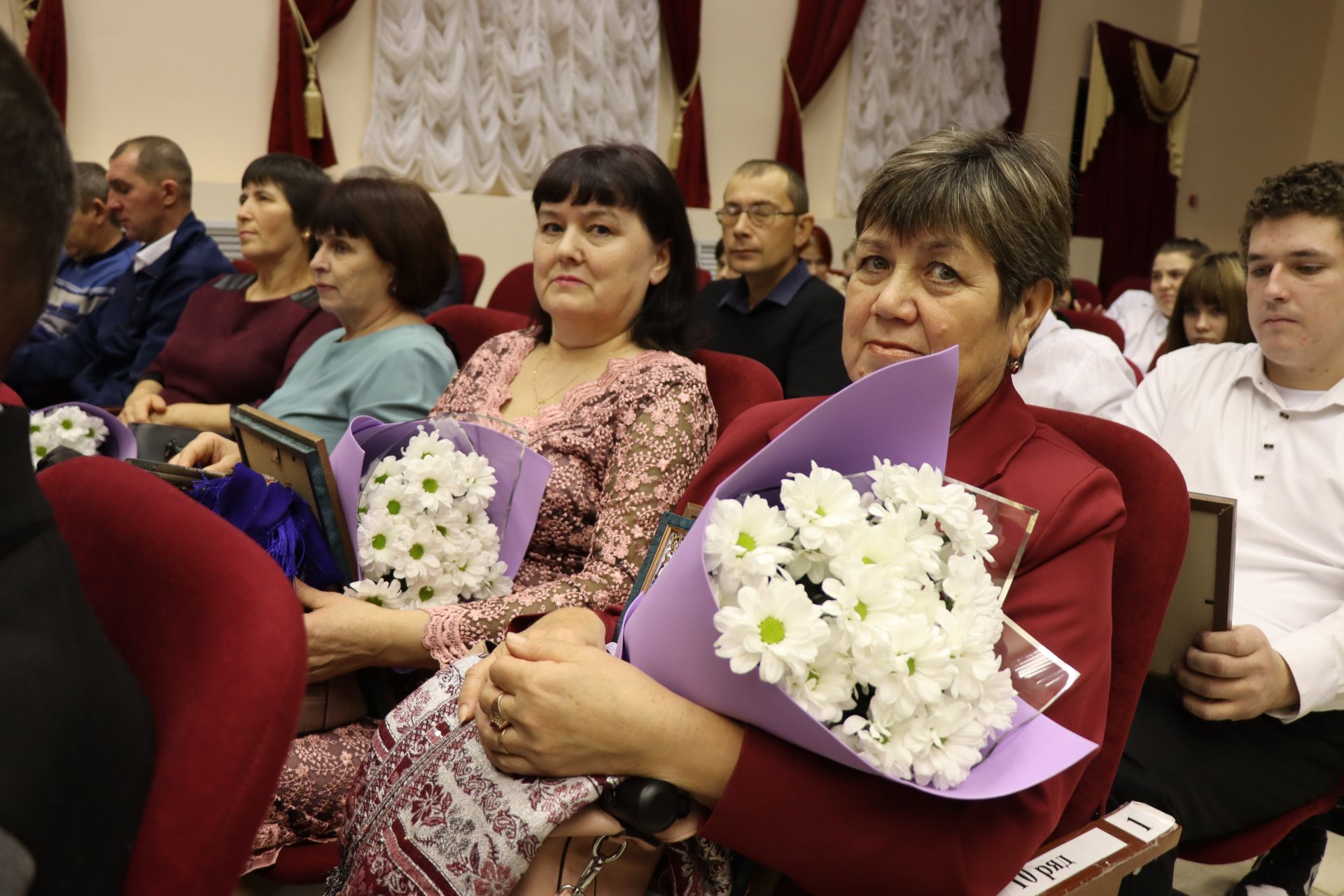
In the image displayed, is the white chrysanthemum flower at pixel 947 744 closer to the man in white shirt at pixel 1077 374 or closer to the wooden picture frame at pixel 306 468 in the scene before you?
the wooden picture frame at pixel 306 468

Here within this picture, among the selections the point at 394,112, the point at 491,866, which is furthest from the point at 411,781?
the point at 394,112

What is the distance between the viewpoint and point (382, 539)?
57.9 inches

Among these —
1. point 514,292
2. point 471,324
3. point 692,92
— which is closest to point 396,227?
point 471,324

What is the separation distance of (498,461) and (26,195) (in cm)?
101

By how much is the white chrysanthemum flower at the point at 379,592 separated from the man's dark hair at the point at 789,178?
2.63 metres

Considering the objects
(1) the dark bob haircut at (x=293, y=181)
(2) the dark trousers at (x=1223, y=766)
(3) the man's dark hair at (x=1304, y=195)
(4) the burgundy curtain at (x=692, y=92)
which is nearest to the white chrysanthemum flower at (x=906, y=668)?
(2) the dark trousers at (x=1223, y=766)

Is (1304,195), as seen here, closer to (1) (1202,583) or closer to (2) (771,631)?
(1) (1202,583)

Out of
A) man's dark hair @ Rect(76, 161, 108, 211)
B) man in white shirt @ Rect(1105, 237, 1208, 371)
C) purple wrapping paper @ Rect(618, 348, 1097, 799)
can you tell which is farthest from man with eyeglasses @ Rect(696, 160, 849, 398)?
man's dark hair @ Rect(76, 161, 108, 211)

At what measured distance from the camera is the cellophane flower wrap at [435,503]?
4.76 ft

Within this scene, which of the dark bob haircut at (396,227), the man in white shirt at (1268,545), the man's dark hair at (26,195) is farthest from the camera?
the dark bob haircut at (396,227)

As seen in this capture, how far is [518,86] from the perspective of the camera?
611 cm

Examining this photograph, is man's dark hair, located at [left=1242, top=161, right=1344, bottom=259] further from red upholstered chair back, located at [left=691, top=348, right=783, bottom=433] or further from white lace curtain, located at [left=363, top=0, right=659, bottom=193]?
white lace curtain, located at [left=363, top=0, right=659, bottom=193]

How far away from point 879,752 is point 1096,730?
34 cm

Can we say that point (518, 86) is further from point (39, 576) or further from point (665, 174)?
point (39, 576)
